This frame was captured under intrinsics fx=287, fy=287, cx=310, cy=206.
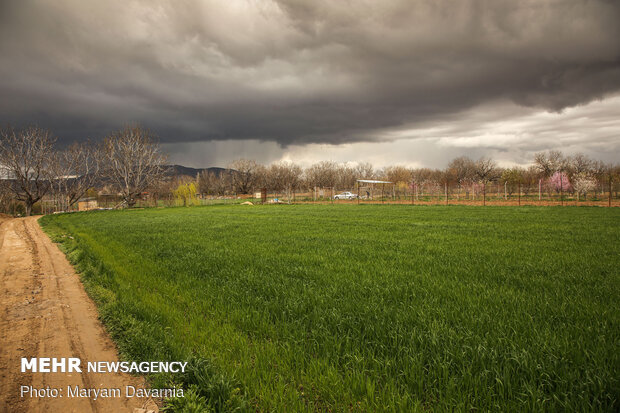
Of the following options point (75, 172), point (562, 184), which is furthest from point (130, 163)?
point (562, 184)

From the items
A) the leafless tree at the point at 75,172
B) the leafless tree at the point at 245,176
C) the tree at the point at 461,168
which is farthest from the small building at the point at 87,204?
the tree at the point at 461,168

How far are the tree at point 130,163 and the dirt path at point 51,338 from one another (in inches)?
1376

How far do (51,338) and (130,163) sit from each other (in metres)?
40.2

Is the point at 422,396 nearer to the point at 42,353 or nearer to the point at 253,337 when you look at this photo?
the point at 253,337

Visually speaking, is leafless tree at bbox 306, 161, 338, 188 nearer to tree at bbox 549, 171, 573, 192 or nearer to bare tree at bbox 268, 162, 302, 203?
bare tree at bbox 268, 162, 302, 203

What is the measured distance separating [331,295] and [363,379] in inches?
78.8

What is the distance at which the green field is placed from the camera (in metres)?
2.24

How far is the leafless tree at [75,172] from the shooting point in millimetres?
33844

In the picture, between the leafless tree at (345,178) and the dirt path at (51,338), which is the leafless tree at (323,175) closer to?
the leafless tree at (345,178)

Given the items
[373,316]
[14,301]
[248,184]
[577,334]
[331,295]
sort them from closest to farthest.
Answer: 1. [577,334]
2. [373,316]
3. [331,295]
4. [14,301]
5. [248,184]

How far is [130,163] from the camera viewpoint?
37312 millimetres

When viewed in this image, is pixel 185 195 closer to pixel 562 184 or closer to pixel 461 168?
pixel 562 184

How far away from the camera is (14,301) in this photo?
4648mm

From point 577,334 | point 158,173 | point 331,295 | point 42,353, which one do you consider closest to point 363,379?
point 331,295
